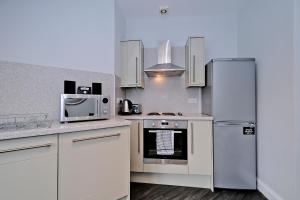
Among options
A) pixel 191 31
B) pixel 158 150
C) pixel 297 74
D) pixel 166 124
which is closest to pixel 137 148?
pixel 158 150

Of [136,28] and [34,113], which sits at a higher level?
[136,28]

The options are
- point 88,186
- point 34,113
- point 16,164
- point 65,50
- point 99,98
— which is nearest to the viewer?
point 16,164

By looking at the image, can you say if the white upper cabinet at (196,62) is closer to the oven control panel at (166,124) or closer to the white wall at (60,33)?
the oven control panel at (166,124)

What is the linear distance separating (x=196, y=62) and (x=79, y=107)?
1818mm

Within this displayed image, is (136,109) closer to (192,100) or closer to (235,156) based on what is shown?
(192,100)

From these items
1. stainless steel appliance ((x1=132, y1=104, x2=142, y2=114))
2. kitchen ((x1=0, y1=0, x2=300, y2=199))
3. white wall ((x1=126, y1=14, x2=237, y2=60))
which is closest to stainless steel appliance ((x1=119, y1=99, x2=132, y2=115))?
kitchen ((x1=0, y1=0, x2=300, y2=199))

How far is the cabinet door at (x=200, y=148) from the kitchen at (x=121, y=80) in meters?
0.01

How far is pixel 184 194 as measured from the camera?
2025 millimetres

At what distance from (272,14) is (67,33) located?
261 centimetres

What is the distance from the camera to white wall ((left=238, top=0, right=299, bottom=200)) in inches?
62.3

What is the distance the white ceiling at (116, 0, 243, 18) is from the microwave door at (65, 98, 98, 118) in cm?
175

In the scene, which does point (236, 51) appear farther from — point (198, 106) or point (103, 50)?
point (103, 50)

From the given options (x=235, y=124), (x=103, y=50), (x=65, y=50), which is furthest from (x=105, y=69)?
(x=235, y=124)

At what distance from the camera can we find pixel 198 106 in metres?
2.91
